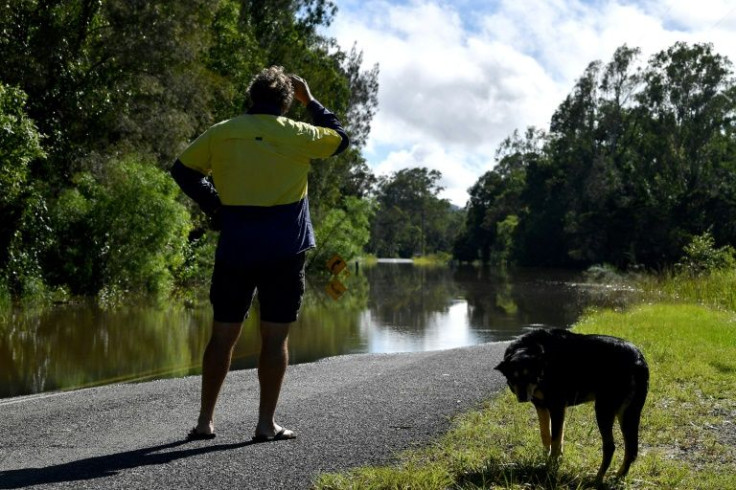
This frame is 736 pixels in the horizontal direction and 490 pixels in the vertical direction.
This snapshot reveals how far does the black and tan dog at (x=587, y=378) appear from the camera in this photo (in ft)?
15.0

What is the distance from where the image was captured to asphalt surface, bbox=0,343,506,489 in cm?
468

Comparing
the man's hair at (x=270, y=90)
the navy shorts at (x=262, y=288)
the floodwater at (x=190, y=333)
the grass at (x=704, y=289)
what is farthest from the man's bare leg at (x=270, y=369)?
the grass at (x=704, y=289)

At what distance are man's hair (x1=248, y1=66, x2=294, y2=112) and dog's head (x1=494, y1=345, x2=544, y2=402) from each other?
7.32 ft

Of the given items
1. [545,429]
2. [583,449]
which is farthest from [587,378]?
[583,449]

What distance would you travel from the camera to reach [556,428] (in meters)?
4.81

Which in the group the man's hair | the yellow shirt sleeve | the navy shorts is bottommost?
the navy shorts

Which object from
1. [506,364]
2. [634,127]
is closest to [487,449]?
[506,364]

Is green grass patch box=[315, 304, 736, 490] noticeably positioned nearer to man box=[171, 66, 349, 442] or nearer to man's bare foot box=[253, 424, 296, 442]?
man's bare foot box=[253, 424, 296, 442]

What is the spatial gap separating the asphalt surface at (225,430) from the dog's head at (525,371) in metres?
0.99

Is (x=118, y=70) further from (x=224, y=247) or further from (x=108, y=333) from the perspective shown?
(x=224, y=247)

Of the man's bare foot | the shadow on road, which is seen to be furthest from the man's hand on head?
the shadow on road

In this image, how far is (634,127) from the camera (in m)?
72.1

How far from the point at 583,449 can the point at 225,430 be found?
2437 millimetres

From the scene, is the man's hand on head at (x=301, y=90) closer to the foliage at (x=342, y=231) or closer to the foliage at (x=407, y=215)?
the foliage at (x=342, y=231)
